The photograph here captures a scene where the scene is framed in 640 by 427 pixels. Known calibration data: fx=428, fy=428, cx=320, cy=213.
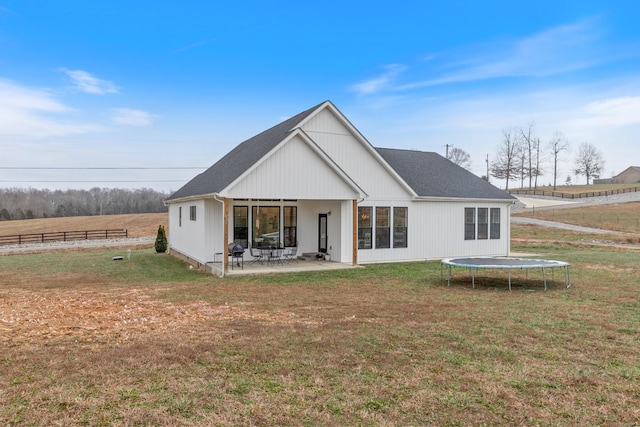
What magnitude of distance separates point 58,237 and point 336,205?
3019 cm

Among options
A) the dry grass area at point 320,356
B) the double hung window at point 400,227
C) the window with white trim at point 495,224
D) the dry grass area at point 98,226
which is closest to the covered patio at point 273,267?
the double hung window at point 400,227

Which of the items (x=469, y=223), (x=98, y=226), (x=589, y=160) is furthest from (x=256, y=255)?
(x=589, y=160)

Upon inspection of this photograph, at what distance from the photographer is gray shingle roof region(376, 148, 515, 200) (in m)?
17.6

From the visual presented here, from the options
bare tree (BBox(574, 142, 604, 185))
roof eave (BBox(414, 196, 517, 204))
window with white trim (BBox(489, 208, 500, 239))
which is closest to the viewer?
roof eave (BBox(414, 196, 517, 204))

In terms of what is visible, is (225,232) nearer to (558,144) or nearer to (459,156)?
(459,156)

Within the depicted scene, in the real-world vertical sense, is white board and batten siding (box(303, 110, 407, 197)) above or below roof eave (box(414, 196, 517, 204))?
above

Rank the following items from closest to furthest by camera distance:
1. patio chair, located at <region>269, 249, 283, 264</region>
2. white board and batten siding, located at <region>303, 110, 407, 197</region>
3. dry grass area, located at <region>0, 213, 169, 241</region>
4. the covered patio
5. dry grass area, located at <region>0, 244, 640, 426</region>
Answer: dry grass area, located at <region>0, 244, 640, 426</region> → the covered patio → patio chair, located at <region>269, 249, 283, 264</region> → white board and batten siding, located at <region>303, 110, 407, 197</region> → dry grass area, located at <region>0, 213, 169, 241</region>

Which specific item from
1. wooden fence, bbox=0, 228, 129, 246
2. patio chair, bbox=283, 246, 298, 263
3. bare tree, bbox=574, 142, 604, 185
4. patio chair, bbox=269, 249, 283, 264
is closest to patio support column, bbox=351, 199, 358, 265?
patio chair, bbox=283, 246, 298, 263

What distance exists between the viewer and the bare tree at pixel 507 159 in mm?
71188

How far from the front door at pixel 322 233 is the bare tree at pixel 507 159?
62.2m

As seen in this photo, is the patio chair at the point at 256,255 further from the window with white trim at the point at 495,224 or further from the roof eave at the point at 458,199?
the window with white trim at the point at 495,224

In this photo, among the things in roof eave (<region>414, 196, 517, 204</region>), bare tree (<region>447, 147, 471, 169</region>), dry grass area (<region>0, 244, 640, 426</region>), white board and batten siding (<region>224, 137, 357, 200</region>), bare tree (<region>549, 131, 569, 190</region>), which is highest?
bare tree (<region>549, 131, 569, 190</region>)

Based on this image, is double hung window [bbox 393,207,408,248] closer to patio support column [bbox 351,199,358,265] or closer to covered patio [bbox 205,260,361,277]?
patio support column [bbox 351,199,358,265]

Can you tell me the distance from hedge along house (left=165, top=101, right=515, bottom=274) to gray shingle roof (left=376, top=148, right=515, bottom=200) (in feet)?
0.23
